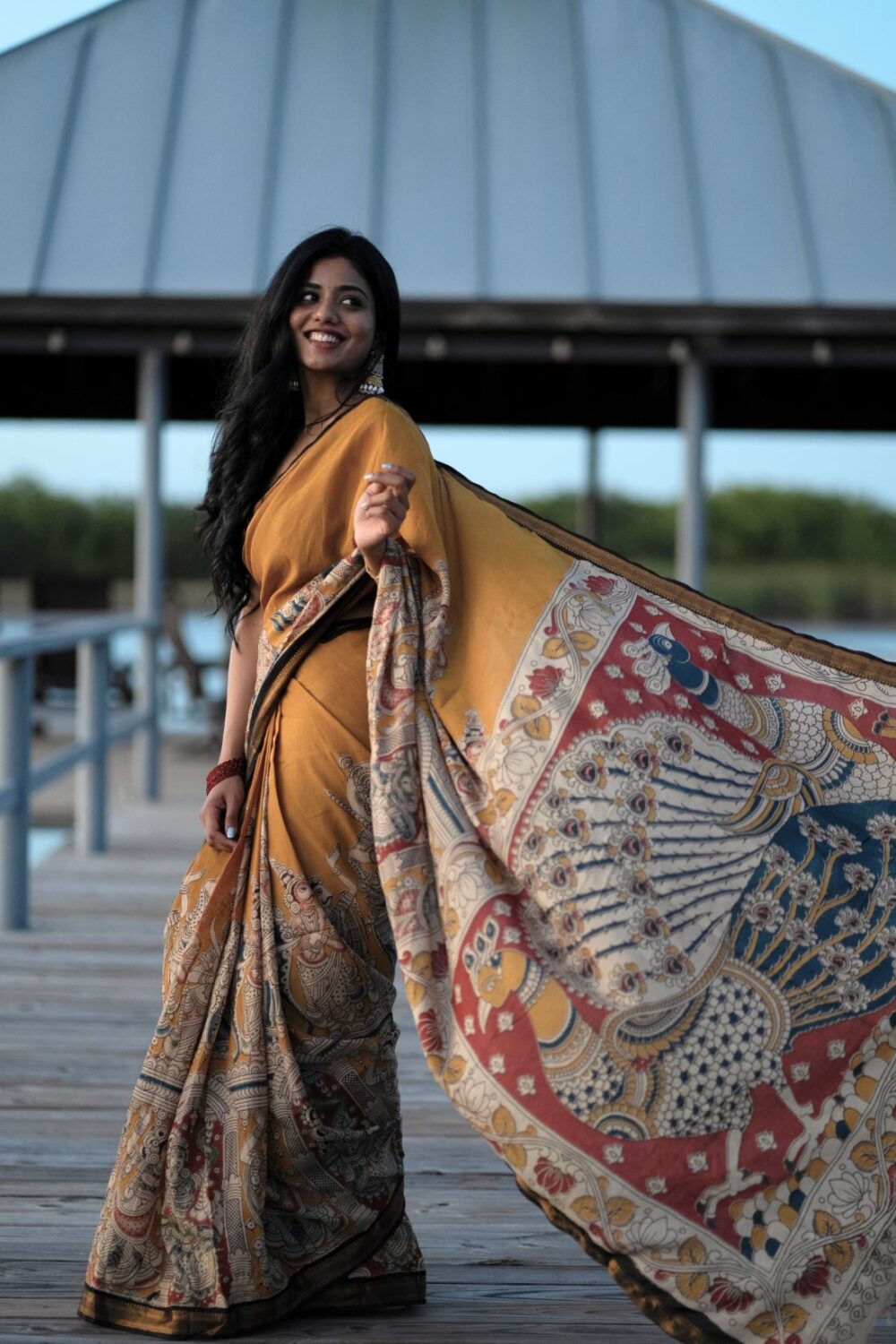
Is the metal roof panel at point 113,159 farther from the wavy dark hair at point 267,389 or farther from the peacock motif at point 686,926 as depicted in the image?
the peacock motif at point 686,926

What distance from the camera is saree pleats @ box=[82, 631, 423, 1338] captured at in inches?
88.2

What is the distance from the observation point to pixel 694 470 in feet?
26.4

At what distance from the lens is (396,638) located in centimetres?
214

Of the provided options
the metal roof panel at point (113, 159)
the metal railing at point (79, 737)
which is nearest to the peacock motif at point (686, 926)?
the metal railing at point (79, 737)

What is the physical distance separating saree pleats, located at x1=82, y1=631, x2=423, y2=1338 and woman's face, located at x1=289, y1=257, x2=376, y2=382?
43 cm

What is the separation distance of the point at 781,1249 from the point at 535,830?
0.60 meters

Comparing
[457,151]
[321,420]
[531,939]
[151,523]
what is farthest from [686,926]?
[457,151]

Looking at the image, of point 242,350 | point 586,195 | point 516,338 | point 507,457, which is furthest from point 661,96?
point 242,350

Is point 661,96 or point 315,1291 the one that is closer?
point 315,1291

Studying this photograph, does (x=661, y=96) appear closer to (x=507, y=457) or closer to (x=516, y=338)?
(x=516, y=338)

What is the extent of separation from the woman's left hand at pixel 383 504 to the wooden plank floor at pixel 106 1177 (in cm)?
119

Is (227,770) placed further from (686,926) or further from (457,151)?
(457,151)

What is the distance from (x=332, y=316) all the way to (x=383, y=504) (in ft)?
1.14

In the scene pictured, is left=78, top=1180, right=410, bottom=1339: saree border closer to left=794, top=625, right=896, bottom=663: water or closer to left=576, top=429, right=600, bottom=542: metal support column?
left=576, top=429, right=600, bottom=542: metal support column
